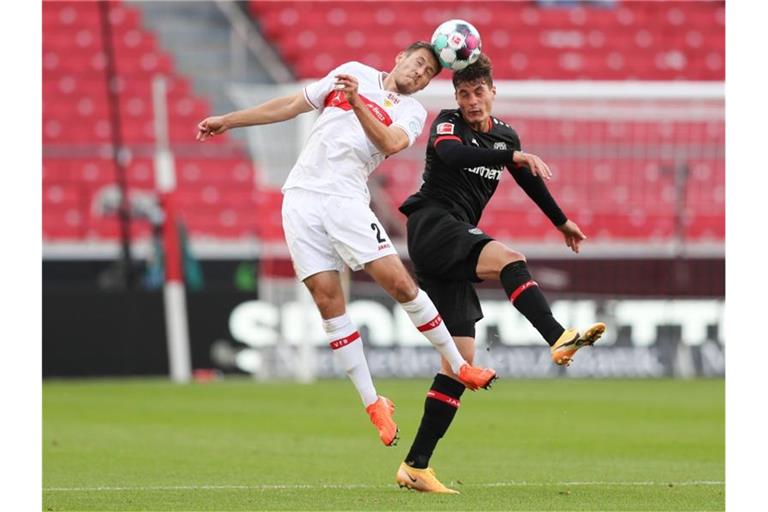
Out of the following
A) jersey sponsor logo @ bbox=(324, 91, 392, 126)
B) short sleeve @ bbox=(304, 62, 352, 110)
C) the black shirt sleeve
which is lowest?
the black shirt sleeve

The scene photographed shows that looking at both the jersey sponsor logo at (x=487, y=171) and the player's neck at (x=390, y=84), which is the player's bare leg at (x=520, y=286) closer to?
the jersey sponsor logo at (x=487, y=171)

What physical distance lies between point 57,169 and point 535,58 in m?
8.10

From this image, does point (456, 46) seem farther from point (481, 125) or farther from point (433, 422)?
point (433, 422)

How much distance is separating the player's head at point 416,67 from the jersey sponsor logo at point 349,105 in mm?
193

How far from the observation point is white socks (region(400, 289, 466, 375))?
729 centimetres

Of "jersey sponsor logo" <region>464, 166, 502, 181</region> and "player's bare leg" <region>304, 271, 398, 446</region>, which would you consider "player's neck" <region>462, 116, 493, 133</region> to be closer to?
"jersey sponsor logo" <region>464, 166, 502, 181</region>

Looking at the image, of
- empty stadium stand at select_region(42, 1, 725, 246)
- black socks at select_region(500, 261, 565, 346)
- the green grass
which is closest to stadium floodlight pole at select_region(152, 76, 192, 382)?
the green grass

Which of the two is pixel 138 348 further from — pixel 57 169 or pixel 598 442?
pixel 598 442

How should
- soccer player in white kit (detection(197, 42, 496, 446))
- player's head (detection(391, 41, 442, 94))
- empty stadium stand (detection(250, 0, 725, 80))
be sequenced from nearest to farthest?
soccer player in white kit (detection(197, 42, 496, 446))
player's head (detection(391, 41, 442, 94))
empty stadium stand (detection(250, 0, 725, 80))

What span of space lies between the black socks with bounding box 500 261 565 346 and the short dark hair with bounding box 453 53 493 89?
0.96m

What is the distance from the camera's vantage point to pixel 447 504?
670cm

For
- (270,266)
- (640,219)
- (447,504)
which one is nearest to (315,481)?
(447,504)

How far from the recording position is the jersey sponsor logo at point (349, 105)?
24.3ft

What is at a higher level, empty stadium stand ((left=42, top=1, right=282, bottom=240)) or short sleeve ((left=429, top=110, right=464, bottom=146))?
empty stadium stand ((left=42, top=1, right=282, bottom=240))
